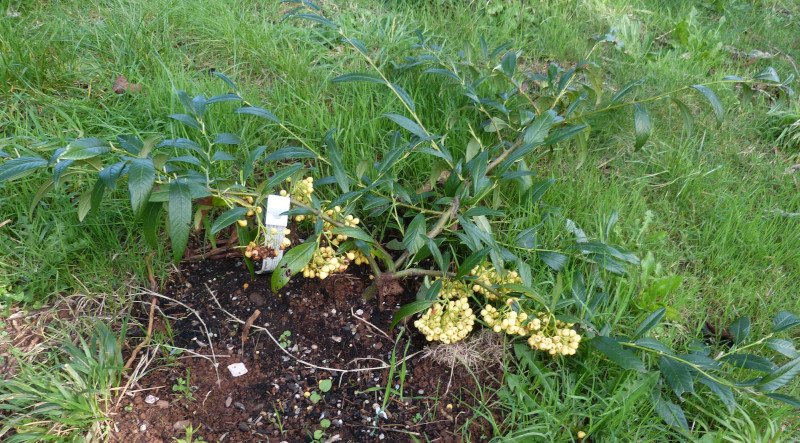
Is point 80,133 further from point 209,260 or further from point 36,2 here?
point 36,2

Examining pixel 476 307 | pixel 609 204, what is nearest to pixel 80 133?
pixel 476 307

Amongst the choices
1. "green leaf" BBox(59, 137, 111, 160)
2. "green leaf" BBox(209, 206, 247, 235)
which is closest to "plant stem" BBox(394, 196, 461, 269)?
"green leaf" BBox(209, 206, 247, 235)

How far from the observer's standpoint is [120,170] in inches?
58.1

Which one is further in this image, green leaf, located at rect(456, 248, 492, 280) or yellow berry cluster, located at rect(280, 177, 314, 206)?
yellow berry cluster, located at rect(280, 177, 314, 206)

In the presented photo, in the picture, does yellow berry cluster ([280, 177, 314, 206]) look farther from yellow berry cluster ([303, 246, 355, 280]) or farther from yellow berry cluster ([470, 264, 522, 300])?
yellow berry cluster ([470, 264, 522, 300])

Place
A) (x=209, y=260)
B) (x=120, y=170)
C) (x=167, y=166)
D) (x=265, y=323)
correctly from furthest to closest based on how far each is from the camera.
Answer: (x=209, y=260) → (x=265, y=323) → (x=167, y=166) → (x=120, y=170)

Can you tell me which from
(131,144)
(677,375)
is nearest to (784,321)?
(677,375)

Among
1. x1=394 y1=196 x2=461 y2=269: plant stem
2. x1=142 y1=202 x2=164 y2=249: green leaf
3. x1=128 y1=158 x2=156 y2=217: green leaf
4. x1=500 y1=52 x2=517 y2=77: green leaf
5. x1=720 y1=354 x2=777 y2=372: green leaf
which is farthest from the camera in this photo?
x1=500 y1=52 x2=517 y2=77: green leaf

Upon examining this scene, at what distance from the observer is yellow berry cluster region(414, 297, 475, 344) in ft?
5.68

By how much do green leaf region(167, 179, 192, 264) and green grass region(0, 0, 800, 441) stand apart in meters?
0.65

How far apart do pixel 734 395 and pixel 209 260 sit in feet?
6.22

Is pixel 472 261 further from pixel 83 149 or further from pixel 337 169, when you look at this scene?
pixel 83 149

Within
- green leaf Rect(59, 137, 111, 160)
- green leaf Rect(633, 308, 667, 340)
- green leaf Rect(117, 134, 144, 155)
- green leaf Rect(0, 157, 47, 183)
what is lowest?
green leaf Rect(633, 308, 667, 340)

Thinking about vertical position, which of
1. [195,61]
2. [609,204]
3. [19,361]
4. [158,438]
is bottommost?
[158,438]
